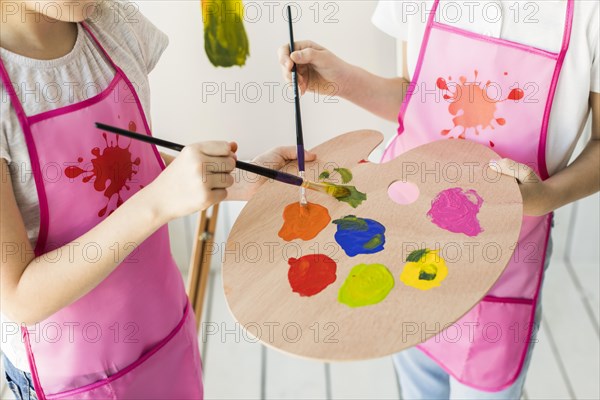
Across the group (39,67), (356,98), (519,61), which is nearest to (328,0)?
(356,98)

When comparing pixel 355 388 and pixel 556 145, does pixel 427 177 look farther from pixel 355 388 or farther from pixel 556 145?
pixel 355 388

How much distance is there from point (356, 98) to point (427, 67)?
0.53 feet

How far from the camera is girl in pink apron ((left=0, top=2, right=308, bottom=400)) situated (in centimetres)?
81

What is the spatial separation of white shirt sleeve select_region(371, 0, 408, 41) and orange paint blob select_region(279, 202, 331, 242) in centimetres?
41

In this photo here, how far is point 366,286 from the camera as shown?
2.70 ft

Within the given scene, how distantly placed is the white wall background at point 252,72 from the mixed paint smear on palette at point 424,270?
25.9 inches

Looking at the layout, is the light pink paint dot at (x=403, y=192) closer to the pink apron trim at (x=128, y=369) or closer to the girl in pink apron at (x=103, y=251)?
the girl in pink apron at (x=103, y=251)

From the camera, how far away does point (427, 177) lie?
38.9 inches

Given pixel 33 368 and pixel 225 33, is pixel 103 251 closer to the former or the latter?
pixel 33 368

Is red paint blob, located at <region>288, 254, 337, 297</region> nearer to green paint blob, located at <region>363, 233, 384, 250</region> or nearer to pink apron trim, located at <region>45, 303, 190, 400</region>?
green paint blob, located at <region>363, 233, 384, 250</region>

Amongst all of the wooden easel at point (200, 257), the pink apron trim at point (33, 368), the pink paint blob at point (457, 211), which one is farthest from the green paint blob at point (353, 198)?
the wooden easel at point (200, 257)

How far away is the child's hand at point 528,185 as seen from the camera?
3.13 feet

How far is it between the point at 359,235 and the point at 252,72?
0.60 meters

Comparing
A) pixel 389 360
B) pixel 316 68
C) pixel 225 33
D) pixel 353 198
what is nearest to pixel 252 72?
pixel 225 33
